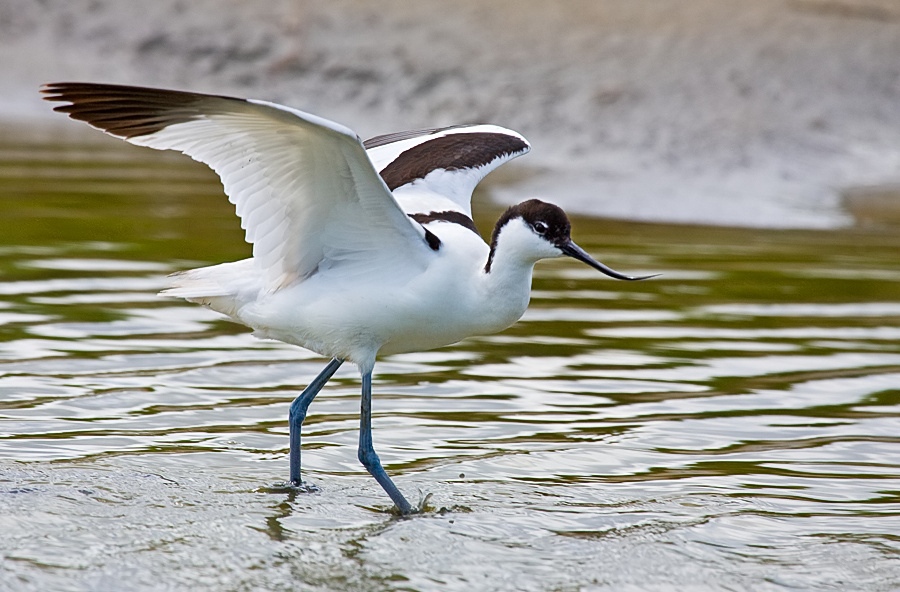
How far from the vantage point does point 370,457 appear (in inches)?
217

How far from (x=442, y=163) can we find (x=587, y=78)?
7.79 m

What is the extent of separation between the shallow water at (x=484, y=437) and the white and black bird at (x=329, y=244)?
0.49m

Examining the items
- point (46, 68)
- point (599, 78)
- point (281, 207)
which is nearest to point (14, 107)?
point (46, 68)

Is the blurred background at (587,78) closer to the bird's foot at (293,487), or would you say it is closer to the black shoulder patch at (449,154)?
the black shoulder patch at (449,154)

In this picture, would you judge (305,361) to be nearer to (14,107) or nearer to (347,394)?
(347,394)

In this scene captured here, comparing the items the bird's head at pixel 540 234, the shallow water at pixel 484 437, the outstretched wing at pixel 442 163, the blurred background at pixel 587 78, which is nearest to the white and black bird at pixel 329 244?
the bird's head at pixel 540 234

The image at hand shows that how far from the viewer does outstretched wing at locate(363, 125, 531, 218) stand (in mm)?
6125

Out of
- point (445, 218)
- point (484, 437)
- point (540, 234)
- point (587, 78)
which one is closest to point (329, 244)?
point (445, 218)

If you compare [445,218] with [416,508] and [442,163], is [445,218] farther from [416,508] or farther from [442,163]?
[416,508]

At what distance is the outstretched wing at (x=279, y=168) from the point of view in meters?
4.93

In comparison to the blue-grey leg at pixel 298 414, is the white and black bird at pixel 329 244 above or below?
above

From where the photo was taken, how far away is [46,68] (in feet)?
51.9

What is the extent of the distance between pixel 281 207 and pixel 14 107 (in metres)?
11.2

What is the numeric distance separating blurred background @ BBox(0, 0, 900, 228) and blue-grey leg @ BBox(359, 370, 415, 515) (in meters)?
6.26
